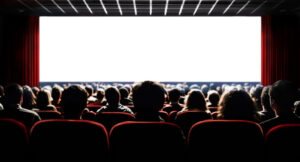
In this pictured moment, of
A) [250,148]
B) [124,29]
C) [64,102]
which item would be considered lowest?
[250,148]

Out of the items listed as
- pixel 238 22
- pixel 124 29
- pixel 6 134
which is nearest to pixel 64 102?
pixel 6 134

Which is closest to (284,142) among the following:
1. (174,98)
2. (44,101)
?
(174,98)

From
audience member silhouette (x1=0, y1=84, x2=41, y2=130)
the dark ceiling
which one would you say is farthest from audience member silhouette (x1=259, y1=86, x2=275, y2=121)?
the dark ceiling

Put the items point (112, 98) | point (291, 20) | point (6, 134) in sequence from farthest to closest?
point (291, 20)
point (112, 98)
point (6, 134)

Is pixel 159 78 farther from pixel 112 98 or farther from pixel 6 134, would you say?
pixel 6 134

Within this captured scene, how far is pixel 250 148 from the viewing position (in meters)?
1.84

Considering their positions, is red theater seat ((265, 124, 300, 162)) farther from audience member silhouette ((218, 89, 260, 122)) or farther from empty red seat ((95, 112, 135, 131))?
empty red seat ((95, 112, 135, 131))

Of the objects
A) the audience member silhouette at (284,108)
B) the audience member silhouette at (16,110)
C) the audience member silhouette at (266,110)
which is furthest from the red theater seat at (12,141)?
the audience member silhouette at (266,110)

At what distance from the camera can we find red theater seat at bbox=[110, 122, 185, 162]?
70.2 inches

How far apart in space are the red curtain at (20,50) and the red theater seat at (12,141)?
11.3 meters

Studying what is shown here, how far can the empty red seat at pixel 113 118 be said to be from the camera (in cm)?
294

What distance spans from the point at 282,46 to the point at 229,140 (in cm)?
1189

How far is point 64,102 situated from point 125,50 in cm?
1176

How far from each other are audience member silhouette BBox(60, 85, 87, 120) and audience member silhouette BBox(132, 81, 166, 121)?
0.51 meters
